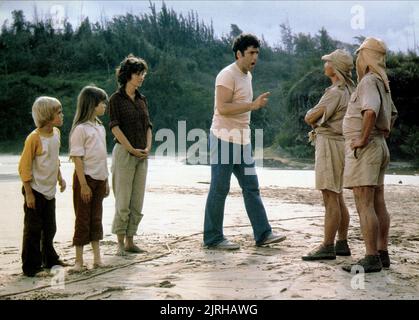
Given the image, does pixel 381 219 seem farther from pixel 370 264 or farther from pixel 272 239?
pixel 272 239

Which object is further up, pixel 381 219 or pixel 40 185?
pixel 40 185

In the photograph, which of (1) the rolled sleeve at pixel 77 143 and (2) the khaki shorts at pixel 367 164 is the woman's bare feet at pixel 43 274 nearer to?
(1) the rolled sleeve at pixel 77 143

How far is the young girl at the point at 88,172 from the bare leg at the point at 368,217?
1.97 m

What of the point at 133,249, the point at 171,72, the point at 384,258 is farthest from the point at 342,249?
the point at 171,72

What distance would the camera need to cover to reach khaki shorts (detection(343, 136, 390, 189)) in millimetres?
4090

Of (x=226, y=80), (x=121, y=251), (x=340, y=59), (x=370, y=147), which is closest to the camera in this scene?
(x=370, y=147)

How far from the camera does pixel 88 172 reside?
14.4 feet

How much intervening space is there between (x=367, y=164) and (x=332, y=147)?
0.54 metres

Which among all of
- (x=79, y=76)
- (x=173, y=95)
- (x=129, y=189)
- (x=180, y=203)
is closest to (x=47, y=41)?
(x=79, y=76)

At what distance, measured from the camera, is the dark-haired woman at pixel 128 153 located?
16.1 ft

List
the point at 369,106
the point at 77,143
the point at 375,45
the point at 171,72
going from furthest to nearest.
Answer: the point at 171,72 → the point at 77,143 → the point at 375,45 → the point at 369,106

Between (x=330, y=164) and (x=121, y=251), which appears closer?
(x=330, y=164)

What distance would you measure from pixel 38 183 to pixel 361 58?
2606 millimetres

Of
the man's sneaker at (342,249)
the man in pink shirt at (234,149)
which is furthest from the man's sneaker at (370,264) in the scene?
the man in pink shirt at (234,149)
